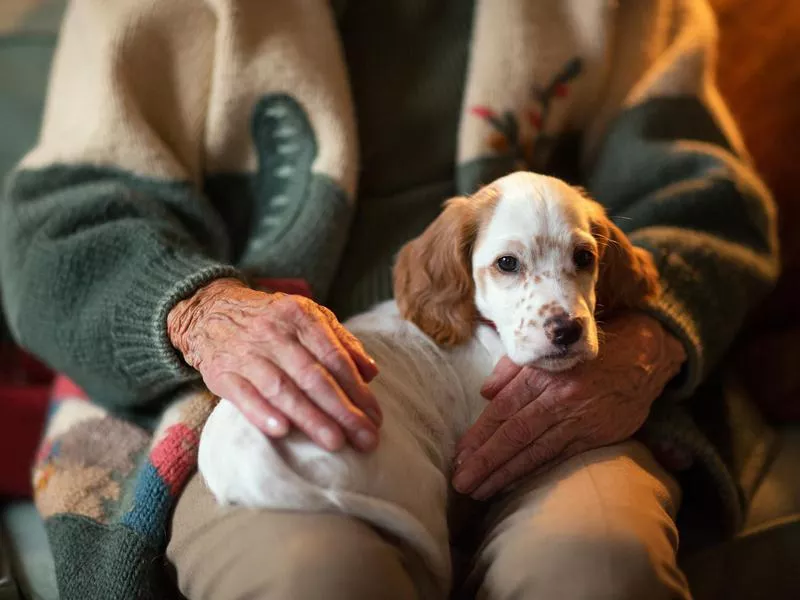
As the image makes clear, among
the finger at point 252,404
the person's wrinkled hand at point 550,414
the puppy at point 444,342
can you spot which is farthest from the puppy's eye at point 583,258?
the finger at point 252,404

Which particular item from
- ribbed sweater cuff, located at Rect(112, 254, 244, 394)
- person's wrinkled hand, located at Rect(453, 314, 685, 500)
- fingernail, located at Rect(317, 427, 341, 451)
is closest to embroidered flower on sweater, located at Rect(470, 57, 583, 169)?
person's wrinkled hand, located at Rect(453, 314, 685, 500)

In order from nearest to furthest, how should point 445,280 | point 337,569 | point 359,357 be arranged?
point 337,569
point 359,357
point 445,280

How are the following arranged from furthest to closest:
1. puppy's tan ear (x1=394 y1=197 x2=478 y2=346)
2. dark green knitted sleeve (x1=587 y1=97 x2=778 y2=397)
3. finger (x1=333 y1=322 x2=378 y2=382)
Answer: dark green knitted sleeve (x1=587 y1=97 x2=778 y2=397) → puppy's tan ear (x1=394 y1=197 x2=478 y2=346) → finger (x1=333 y1=322 x2=378 y2=382)

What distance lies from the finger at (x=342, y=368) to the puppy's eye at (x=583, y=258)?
254 mm

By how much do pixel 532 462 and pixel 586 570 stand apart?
16 cm

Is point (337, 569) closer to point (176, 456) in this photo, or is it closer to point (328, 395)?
point (328, 395)

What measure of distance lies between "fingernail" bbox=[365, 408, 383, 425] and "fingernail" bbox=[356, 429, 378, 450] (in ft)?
0.07

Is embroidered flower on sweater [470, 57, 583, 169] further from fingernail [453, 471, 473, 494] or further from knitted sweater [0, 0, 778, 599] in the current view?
fingernail [453, 471, 473, 494]

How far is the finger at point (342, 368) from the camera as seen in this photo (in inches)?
29.5

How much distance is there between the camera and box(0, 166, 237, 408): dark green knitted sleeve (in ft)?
2.90

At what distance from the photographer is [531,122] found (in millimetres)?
1091

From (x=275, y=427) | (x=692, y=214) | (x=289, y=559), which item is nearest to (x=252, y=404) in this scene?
Answer: (x=275, y=427)

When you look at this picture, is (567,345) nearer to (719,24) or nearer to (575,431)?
(575,431)

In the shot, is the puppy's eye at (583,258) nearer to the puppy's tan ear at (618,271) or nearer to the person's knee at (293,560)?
the puppy's tan ear at (618,271)
